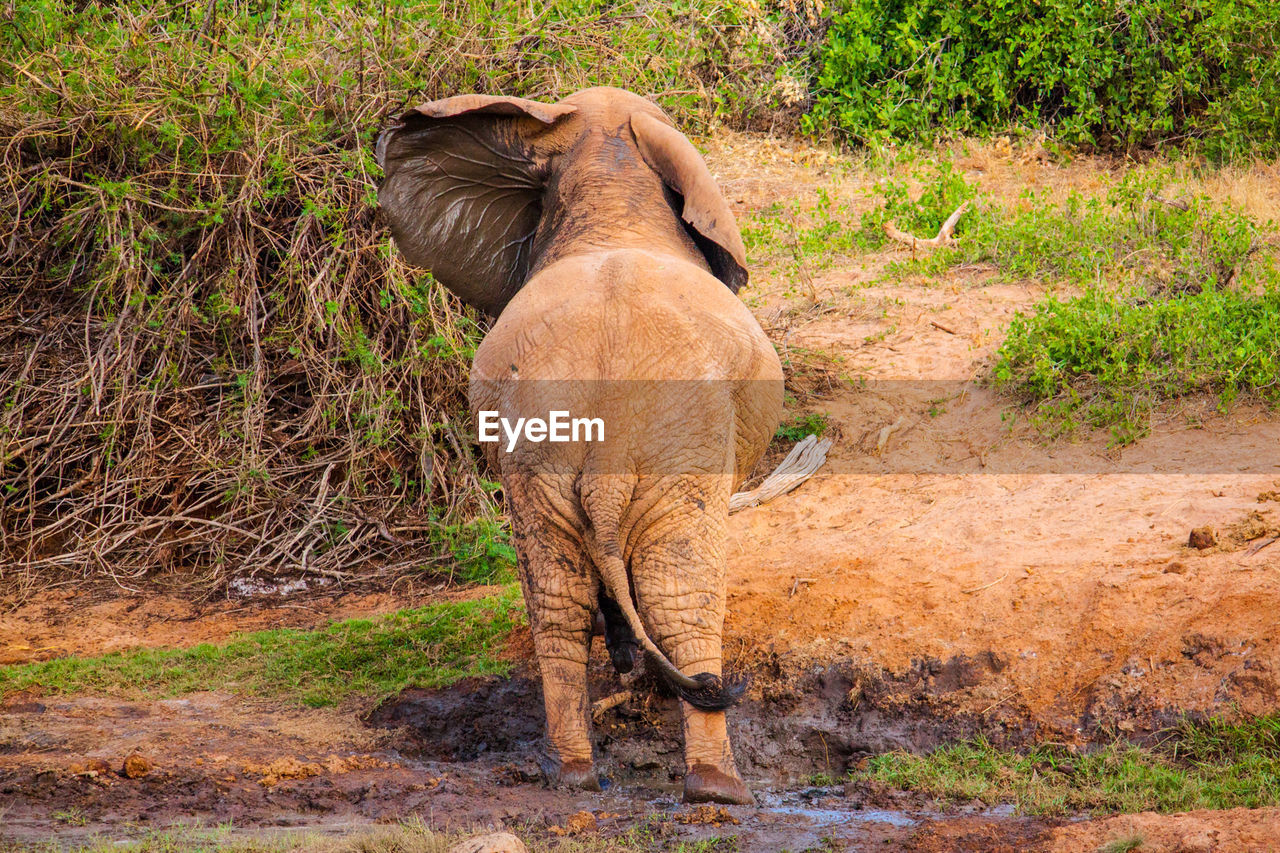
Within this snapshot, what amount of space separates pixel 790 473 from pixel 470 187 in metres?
2.64

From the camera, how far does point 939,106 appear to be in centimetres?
1195

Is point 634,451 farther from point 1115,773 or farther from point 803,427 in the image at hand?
point 803,427

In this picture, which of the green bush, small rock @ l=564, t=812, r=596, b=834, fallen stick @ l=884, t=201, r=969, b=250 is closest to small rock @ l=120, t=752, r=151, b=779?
small rock @ l=564, t=812, r=596, b=834

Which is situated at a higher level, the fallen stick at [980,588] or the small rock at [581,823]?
the fallen stick at [980,588]

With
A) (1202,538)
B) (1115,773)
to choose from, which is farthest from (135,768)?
(1202,538)

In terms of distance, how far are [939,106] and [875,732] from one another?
8267 millimetres

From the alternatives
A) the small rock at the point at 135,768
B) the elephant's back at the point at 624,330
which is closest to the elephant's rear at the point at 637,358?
the elephant's back at the point at 624,330

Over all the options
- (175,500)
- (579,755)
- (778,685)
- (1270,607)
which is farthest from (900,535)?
(175,500)

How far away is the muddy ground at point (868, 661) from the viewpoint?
13.3 ft

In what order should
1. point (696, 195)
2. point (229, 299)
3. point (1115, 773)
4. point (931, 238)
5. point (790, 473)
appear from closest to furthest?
point (1115, 773)
point (696, 195)
point (790, 473)
point (229, 299)
point (931, 238)

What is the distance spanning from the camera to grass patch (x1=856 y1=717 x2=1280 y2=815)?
396cm

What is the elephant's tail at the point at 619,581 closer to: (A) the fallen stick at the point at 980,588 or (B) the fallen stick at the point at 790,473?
(A) the fallen stick at the point at 980,588

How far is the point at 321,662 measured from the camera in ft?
20.0

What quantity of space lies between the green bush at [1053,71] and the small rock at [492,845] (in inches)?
366
